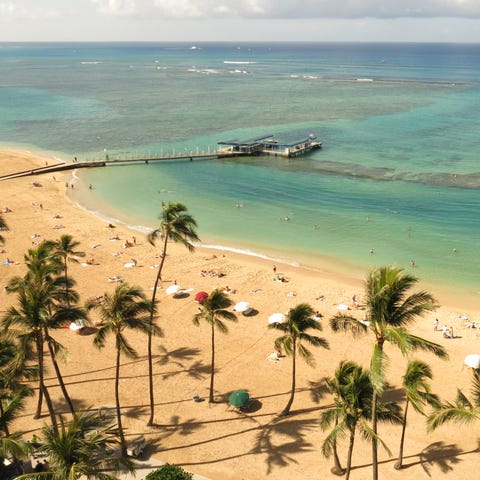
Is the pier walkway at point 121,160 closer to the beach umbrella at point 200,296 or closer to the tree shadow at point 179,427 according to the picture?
the beach umbrella at point 200,296

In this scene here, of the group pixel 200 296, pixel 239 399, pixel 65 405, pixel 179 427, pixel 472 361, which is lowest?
pixel 179 427

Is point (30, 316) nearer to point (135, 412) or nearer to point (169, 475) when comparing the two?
point (169, 475)

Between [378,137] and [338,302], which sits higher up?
[378,137]

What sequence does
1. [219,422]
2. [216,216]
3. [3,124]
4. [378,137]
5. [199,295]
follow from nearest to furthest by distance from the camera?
[219,422]
[199,295]
[216,216]
[378,137]
[3,124]

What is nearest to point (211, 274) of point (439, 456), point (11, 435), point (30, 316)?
point (439, 456)

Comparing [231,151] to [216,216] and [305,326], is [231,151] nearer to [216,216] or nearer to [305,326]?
[216,216]

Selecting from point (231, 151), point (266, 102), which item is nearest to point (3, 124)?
point (231, 151)

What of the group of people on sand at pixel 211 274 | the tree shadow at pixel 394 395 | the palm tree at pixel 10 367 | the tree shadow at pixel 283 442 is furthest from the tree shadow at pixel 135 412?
the group of people on sand at pixel 211 274
